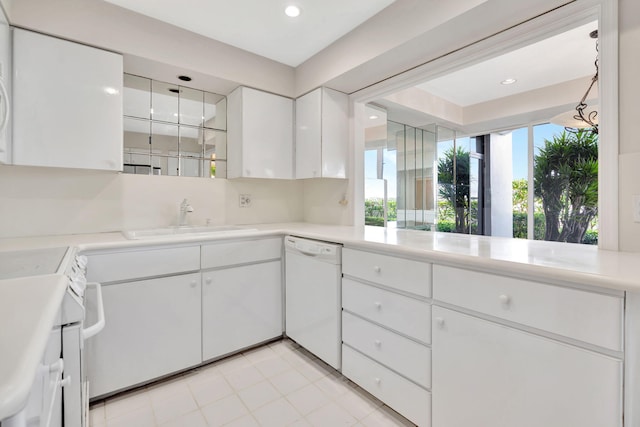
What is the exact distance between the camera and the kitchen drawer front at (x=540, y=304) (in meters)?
0.88

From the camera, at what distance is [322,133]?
95.1 inches

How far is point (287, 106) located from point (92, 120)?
1.42m

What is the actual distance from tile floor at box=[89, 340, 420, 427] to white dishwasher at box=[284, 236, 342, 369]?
0.55ft

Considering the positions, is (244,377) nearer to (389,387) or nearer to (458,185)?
(389,387)

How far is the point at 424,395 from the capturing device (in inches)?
53.2

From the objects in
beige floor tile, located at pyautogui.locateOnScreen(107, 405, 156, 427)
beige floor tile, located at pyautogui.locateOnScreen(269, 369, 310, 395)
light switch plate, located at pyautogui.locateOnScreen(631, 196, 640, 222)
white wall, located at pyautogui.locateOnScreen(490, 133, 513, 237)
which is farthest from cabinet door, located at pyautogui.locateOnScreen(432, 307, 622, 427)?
white wall, located at pyautogui.locateOnScreen(490, 133, 513, 237)

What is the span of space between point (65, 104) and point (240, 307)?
1.58 m

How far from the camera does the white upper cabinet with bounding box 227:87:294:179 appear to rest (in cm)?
240

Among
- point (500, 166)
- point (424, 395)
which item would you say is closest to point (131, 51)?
point (424, 395)

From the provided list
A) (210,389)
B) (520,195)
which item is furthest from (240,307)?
(520,195)

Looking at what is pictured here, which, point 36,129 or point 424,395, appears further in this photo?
point 36,129

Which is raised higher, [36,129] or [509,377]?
[36,129]

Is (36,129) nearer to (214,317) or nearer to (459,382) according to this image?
(214,317)

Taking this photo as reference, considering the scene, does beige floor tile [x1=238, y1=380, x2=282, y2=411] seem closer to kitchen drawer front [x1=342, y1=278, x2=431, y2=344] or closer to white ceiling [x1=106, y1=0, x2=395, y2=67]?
kitchen drawer front [x1=342, y1=278, x2=431, y2=344]
